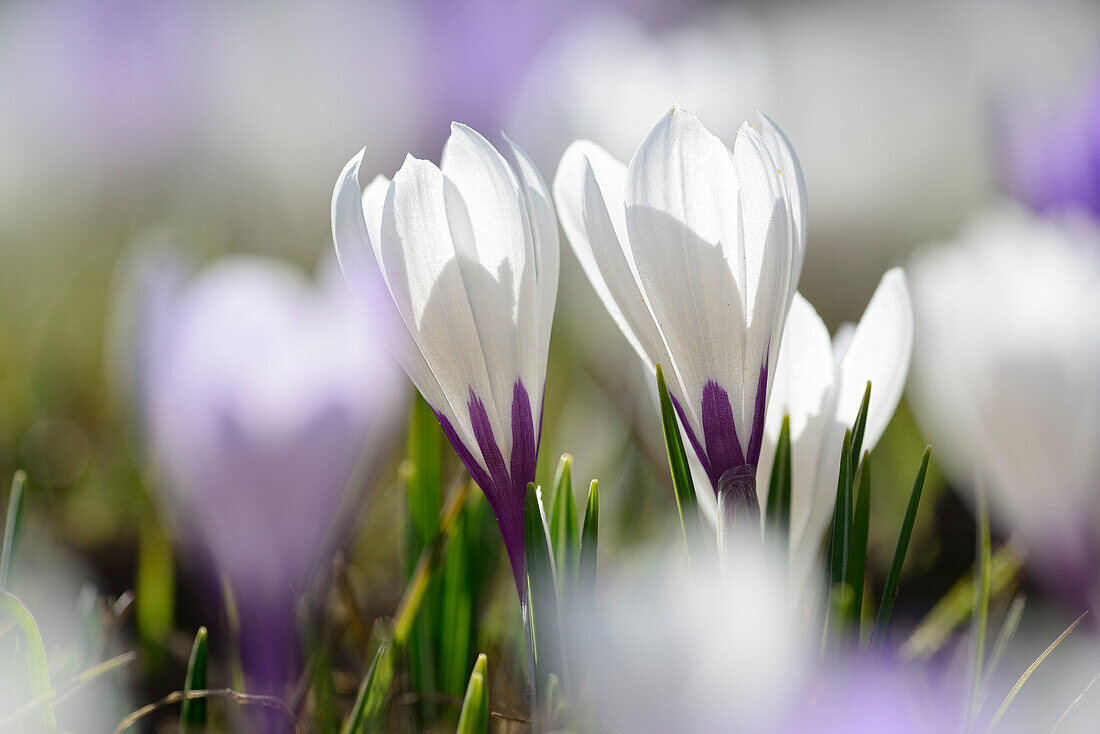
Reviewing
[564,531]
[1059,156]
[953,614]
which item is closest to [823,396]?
[564,531]

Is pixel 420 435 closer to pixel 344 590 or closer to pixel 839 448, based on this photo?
pixel 344 590

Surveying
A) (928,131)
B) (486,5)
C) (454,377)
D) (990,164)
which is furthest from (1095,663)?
(928,131)

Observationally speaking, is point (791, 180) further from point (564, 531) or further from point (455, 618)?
point (455, 618)

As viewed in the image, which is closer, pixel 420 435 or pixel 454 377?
pixel 454 377

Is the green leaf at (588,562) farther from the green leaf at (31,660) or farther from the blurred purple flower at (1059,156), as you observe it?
the blurred purple flower at (1059,156)

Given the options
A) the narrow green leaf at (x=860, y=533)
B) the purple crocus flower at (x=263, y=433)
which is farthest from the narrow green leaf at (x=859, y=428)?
the purple crocus flower at (x=263, y=433)
